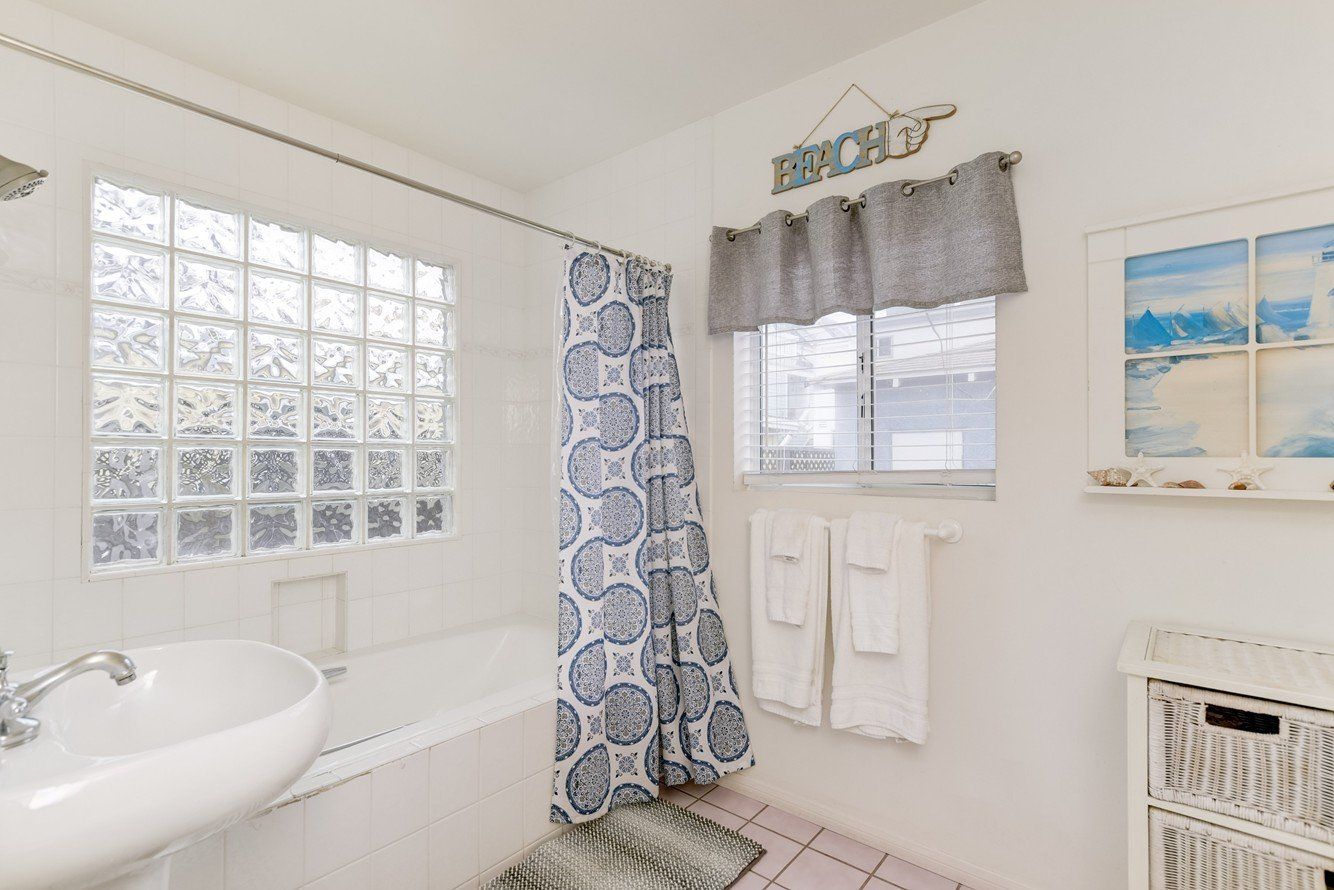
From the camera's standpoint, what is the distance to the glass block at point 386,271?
2.50m

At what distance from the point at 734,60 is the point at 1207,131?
129 cm

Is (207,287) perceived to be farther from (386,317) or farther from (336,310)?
(386,317)

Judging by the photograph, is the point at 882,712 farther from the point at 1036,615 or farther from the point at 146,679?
the point at 146,679

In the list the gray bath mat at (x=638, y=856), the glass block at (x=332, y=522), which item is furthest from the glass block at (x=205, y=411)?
the gray bath mat at (x=638, y=856)

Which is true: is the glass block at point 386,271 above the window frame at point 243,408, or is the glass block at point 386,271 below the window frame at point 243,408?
above

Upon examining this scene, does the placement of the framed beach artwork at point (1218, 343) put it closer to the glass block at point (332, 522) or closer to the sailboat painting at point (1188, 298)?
the sailboat painting at point (1188, 298)

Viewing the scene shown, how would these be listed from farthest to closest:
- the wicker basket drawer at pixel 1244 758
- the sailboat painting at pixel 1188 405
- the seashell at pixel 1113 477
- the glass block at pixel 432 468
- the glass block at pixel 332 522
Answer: the glass block at pixel 432 468, the glass block at pixel 332 522, the seashell at pixel 1113 477, the sailboat painting at pixel 1188 405, the wicker basket drawer at pixel 1244 758

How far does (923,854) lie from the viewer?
6.02ft

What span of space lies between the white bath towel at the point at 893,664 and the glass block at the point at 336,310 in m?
1.98

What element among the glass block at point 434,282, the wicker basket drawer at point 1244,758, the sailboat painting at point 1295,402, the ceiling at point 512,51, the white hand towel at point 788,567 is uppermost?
the ceiling at point 512,51

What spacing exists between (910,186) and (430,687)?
8.16 feet

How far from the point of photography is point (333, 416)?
238 cm

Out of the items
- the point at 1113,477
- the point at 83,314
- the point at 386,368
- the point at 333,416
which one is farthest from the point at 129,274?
the point at 1113,477

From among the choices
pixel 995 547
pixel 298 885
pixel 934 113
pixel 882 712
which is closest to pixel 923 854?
pixel 882 712
